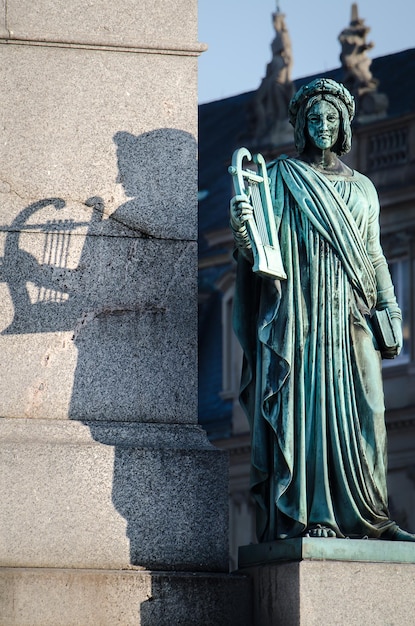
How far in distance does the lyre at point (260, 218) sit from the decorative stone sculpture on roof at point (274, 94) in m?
39.5

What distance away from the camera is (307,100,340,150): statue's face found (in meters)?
12.3

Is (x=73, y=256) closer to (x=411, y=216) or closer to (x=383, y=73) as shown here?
(x=411, y=216)

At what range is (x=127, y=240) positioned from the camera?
12.4m

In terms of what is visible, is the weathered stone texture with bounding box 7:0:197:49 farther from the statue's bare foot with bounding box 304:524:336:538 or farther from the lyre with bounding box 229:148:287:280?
the statue's bare foot with bounding box 304:524:336:538

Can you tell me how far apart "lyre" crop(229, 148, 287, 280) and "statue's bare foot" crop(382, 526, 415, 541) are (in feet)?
4.64

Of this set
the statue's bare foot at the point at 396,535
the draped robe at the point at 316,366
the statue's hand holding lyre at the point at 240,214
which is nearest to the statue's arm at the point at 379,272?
the draped robe at the point at 316,366

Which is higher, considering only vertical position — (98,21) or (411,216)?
(411,216)

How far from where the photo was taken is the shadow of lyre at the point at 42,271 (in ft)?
39.9

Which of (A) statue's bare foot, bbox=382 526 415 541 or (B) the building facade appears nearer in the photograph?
(A) statue's bare foot, bbox=382 526 415 541

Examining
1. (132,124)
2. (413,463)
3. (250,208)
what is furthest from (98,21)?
(413,463)

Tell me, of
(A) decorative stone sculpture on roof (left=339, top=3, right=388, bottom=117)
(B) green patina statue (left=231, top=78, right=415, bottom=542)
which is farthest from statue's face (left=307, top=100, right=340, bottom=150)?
(A) decorative stone sculpture on roof (left=339, top=3, right=388, bottom=117)

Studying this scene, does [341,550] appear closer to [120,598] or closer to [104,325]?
[120,598]

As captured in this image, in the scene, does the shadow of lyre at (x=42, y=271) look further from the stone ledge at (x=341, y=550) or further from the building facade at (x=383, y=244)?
the building facade at (x=383, y=244)

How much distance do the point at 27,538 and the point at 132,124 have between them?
237 centimetres
